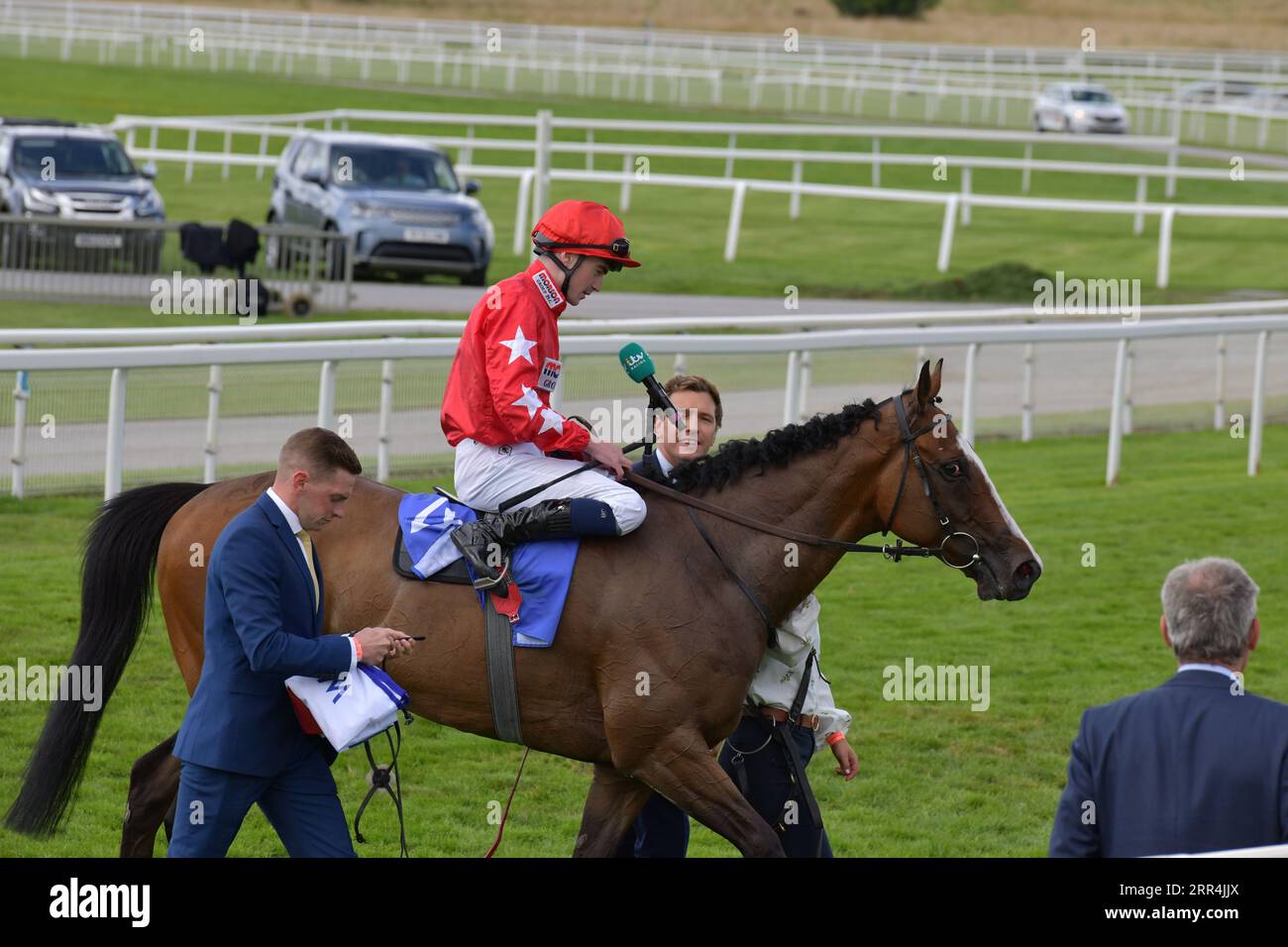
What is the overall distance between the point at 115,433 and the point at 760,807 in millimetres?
4390

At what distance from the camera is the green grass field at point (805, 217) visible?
69.3 ft

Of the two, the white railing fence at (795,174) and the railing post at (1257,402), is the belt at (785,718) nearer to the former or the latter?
the railing post at (1257,402)

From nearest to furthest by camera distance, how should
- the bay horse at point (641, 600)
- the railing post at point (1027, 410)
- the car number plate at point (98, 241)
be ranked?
the bay horse at point (641, 600) → the railing post at point (1027, 410) → the car number plate at point (98, 241)

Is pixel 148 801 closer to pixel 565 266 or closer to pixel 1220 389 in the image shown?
pixel 565 266

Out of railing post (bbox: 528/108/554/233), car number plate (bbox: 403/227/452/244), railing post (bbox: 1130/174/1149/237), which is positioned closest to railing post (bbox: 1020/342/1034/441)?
railing post (bbox: 528/108/554/233)

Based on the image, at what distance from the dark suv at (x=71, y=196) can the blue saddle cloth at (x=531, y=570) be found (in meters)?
11.8

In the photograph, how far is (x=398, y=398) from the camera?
9.58 metres

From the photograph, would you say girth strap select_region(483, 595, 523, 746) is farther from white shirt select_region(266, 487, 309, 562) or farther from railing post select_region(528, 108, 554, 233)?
railing post select_region(528, 108, 554, 233)

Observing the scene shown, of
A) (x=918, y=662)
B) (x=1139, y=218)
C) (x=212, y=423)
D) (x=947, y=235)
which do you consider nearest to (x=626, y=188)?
(x=947, y=235)

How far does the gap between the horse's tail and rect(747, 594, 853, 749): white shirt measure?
184 centimetres

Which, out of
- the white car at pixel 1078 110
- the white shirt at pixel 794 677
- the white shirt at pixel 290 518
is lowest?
the white shirt at pixel 794 677

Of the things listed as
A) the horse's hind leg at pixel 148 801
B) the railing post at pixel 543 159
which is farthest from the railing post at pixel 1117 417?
the horse's hind leg at pixel 148 801
